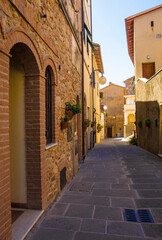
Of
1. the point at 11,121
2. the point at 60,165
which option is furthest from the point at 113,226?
the point at 11,121

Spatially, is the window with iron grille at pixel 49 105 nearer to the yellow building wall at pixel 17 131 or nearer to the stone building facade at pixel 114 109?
the yellow building wall at pixel 17 131

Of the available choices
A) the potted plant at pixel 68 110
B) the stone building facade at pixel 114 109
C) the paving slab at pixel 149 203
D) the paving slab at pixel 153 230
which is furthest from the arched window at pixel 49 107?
the stone building facade at pixel 114 109

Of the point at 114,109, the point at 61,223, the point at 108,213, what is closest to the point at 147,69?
the point at 108,213

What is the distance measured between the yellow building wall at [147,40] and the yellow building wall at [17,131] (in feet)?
42.5

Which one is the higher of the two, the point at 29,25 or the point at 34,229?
the point at 29,25

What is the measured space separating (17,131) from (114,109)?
34901mm

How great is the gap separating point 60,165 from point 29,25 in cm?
305

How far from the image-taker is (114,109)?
122 feet

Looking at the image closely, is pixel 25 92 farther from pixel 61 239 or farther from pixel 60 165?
pixel 61 239

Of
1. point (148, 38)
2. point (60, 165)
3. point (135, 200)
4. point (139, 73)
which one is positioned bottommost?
point (135, 200)

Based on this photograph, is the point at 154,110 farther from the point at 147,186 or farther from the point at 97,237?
the point at 97,237

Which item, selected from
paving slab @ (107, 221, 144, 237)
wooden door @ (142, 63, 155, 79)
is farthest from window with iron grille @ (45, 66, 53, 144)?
wooden door @ (142, 63, 155, 79)

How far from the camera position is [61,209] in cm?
360

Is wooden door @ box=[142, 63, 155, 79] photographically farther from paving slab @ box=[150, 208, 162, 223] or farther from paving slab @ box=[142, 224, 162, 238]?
paving slab @ box=[142, 224, 162, 238]
